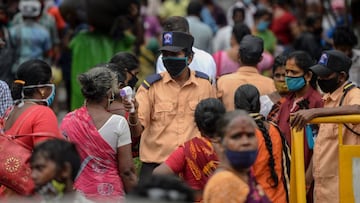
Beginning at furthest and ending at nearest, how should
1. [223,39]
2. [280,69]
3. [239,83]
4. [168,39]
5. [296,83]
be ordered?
[223,39]
[280,69]
[239,83]
[296,83]
[168,39]

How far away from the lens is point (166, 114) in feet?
33.4

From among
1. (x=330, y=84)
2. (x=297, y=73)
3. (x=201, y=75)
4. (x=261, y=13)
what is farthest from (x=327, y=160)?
(x=261, y=13)

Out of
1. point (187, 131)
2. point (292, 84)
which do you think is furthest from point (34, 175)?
point (292, 84)

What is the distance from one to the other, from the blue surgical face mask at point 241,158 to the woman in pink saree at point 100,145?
1879 millimetres

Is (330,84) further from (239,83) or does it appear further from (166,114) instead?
(166,114)

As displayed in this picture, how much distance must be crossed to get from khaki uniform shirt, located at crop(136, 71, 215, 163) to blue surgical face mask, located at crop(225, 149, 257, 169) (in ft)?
9.06

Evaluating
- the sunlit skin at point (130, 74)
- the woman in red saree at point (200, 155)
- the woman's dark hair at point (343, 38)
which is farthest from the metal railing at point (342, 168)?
the woman's dark hair at point (343, 38)

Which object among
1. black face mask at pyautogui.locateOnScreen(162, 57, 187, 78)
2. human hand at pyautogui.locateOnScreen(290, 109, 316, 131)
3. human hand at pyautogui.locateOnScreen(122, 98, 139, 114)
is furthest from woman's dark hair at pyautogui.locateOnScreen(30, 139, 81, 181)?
black face mask at pyautogui.locateOnScreen(162, 57, 187, 78)

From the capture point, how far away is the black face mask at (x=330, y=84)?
10.2m

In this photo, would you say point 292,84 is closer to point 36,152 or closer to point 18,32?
point 36,152

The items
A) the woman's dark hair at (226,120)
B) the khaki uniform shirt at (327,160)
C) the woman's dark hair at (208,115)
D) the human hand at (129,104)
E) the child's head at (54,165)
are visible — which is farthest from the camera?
the khaki uniform shirt at (327,160)

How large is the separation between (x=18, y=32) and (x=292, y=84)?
22.1ft

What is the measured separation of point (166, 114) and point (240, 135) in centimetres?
287

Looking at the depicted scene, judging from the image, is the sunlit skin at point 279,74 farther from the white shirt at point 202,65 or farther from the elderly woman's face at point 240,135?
the elderly woman's face at point 240,135
